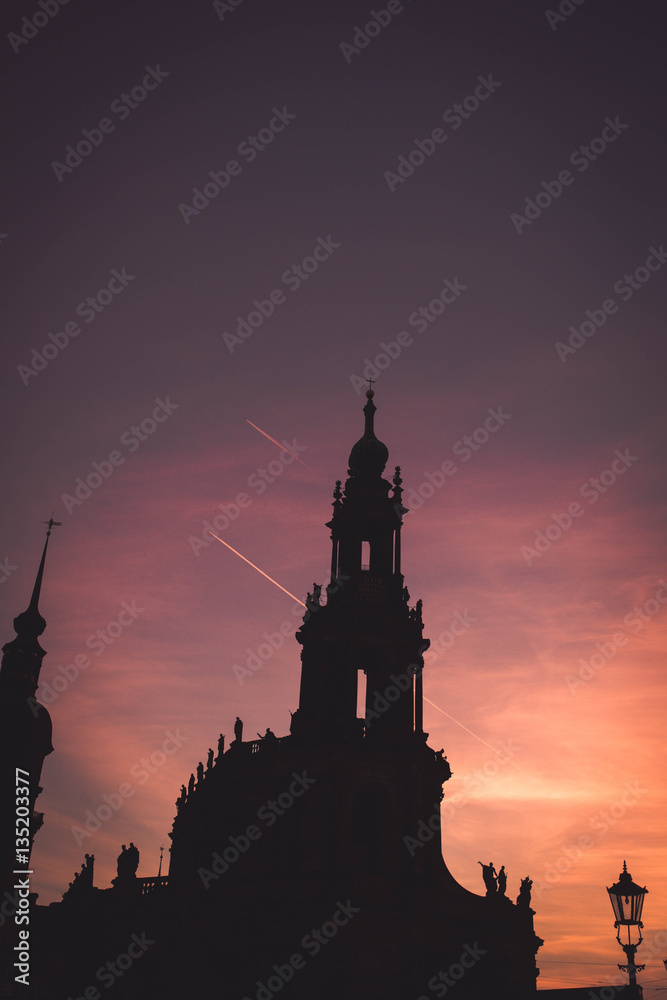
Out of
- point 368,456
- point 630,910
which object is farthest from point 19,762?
point 630,910

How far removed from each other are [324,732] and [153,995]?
49.8 ft

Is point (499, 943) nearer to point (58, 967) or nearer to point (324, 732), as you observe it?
point (324, 732)

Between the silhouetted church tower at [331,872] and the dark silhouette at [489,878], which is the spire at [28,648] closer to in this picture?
the silhouetted church tower at [331,872]

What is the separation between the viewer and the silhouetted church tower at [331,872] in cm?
4184

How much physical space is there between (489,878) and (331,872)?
374 inches

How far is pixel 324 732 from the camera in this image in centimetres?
4997

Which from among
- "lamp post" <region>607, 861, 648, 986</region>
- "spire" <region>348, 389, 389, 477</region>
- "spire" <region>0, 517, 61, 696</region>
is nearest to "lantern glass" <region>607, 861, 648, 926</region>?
"lamp post" <region>607, 861, 648, 986</region>

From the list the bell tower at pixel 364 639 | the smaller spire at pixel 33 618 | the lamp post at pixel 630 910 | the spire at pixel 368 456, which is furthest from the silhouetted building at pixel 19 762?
the lamp post at pixel 630 910

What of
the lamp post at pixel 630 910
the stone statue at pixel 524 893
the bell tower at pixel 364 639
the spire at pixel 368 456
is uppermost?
the spire at pixel 368 456

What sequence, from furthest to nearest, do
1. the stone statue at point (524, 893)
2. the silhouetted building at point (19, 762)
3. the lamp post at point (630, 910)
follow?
the stone statue at point (524, 893), the silhouetted building at point (19, 762), the lamp post at point (630, 910)

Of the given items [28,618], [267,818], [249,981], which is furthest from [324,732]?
[28,618]

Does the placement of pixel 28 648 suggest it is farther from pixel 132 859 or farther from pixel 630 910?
pixel 630 910

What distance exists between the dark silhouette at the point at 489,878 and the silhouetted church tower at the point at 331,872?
0.16 m

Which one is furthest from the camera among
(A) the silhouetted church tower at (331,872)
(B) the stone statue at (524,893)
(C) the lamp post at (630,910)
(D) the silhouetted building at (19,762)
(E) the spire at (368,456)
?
(E) the spire at (368,456)
